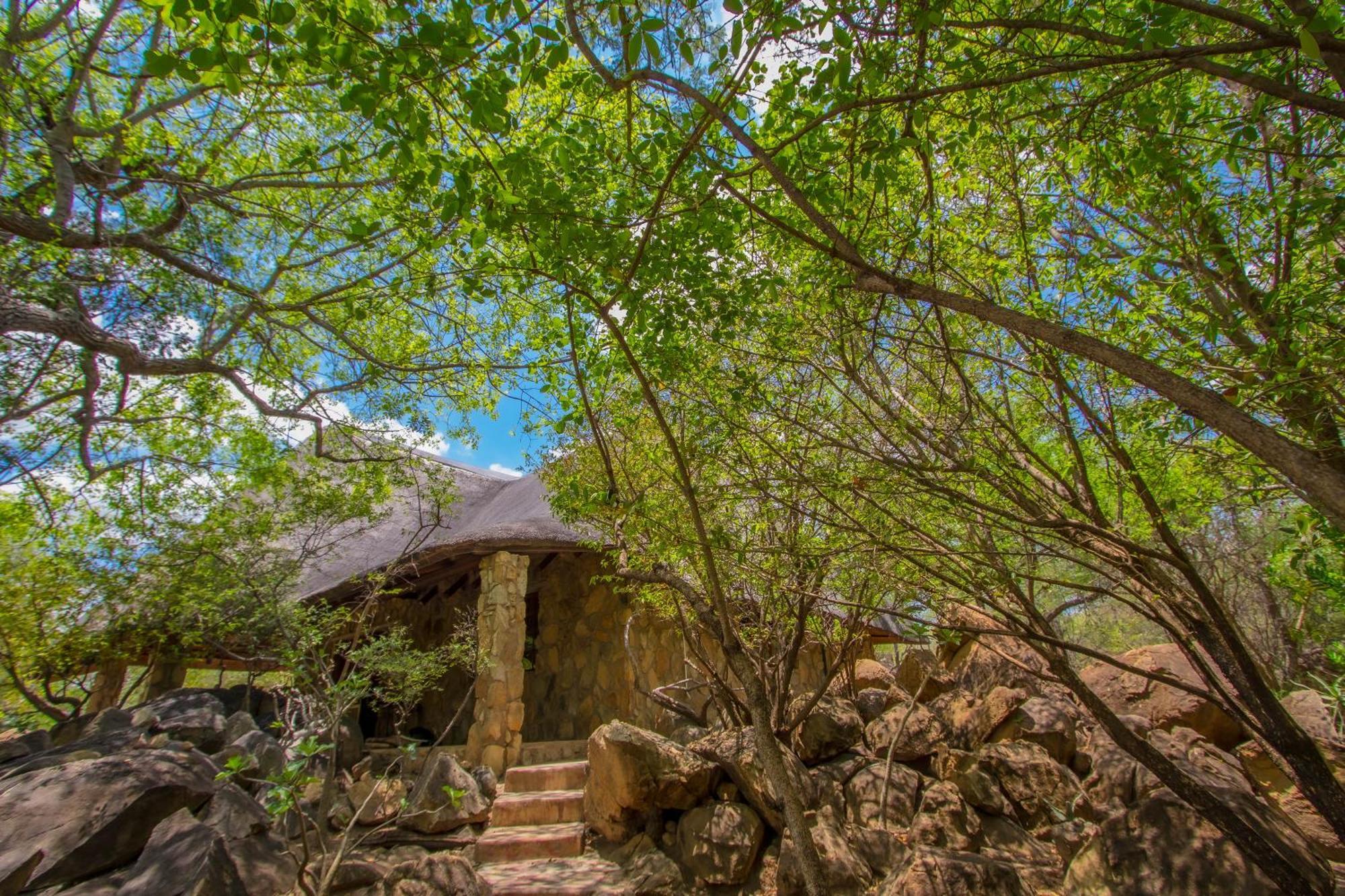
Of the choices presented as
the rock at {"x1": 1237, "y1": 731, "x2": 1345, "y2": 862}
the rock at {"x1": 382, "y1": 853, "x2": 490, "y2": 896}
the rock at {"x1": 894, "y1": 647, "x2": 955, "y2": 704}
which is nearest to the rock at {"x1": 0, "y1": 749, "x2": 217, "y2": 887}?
the rock at {"x1": 382, "y1": 853, "x2": 490, "y2": 896}

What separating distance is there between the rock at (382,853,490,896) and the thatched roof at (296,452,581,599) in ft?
6.76

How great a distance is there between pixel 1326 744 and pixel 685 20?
546 centimetres

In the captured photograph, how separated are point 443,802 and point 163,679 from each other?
6208mm

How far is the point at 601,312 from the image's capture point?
93.0 inches

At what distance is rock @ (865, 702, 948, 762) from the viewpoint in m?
4.91

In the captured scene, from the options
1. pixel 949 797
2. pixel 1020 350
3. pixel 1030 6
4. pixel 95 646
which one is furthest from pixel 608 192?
pixel 95 646

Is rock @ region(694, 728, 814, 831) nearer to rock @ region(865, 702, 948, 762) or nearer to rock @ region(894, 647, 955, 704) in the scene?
rock @ region(865, 702, 948, 762)

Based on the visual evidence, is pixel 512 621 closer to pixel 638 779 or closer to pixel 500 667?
pixel 500 667

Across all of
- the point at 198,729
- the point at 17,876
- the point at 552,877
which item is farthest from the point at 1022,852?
the point at 198,729

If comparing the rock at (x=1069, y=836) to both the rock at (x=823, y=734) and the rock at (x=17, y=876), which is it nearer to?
the rock at (x=823, y=734)

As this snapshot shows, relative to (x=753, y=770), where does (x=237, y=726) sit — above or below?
above

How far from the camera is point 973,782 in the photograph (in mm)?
4305

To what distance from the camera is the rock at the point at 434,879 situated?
11.7 feet

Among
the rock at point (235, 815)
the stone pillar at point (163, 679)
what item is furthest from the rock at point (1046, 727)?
the stone pillar at point (163, 679)
